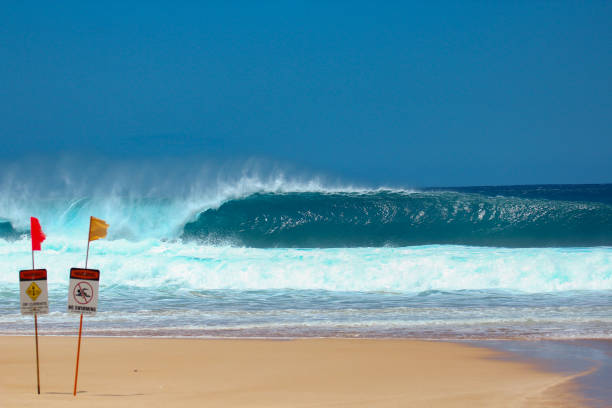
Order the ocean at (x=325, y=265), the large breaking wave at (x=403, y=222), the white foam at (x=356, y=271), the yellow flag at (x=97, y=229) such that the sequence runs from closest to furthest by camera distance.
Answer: the yellow flag at (x=97, y=229), the ocean at (x=325, y=265), the white foam at (x=356, y=271), the large breaking wave at (x=403, y=222)

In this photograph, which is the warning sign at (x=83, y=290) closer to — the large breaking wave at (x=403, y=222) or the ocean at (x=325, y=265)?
the ocean at (x=325, y=265)

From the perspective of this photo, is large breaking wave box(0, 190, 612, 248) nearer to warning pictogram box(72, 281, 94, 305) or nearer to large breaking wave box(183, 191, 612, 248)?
large breaking wave box(183, 191, 612, 248)

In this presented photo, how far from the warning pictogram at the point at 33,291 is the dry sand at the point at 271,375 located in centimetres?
69

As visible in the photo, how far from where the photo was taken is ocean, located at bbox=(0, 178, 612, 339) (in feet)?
28.3

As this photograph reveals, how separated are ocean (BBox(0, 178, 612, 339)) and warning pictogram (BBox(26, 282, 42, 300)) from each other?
3.48m

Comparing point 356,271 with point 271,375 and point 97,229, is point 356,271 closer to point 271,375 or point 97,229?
point 271,375

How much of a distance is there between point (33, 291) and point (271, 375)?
208 centimetres

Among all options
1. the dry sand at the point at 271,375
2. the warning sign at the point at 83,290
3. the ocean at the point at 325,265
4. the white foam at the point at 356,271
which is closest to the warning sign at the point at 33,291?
the warning sign at the point at 83,290

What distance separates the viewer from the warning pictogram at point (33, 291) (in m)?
4.54

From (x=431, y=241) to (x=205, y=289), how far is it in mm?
12550

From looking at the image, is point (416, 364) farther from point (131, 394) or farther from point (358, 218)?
point (358, 218)

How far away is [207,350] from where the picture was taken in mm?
6738

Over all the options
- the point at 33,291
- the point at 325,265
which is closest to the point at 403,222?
the point at 325,265

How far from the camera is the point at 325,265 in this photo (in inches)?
545
